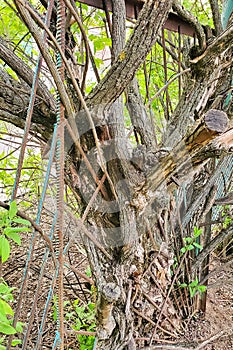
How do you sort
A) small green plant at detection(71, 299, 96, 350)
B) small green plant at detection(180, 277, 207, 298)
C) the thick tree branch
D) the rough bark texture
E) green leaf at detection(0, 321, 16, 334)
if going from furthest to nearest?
small green plant at detection(180, 277, 207, 298)
small green plant at detection(71, 299, 96, 350)
the rough bark texture
the thick tree branch
green leaf at detection(0, 321, 16, 334)

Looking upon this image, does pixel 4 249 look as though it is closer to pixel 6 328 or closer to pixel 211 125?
pixel 6 328

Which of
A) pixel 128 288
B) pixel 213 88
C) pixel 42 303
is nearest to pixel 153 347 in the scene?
pixel 128 288

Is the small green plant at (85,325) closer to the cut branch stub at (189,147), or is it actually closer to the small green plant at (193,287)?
the small green plant at (193,287)

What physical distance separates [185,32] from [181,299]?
1121mm

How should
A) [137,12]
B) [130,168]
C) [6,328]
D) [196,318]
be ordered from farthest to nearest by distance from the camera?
[196,318]
[137,12]
[130,168]
[6,328]

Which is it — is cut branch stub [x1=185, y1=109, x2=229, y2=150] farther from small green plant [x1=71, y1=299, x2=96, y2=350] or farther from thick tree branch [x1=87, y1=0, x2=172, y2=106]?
small green plant [x1=71, y1=299, x2=96, y2=350]

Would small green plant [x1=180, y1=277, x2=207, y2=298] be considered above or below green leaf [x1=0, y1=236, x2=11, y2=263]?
above

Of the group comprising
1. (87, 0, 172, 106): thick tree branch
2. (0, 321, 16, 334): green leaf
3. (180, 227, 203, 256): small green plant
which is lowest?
(0, 321, 16, 334): green leaf

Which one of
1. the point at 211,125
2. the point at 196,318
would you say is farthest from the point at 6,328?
the point at 196,318

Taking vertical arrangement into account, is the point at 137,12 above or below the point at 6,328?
above

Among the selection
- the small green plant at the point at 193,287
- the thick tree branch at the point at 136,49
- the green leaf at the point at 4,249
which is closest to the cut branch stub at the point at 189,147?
the thick tree branch at the point at 136,49

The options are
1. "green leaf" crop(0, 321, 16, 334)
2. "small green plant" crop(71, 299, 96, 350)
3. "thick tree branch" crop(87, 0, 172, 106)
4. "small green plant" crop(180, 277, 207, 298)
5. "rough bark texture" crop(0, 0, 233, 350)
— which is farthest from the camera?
"small green plant" crop(180, 277, 207, 298)

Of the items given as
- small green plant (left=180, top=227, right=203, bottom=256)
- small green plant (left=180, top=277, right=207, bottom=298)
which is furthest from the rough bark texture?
small green plant (left=180, top=277, right=207, bottom=298)

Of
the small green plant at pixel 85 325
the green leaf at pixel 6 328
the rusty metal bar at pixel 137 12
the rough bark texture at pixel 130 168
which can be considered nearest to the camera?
the green leaf at pixel 6 328
